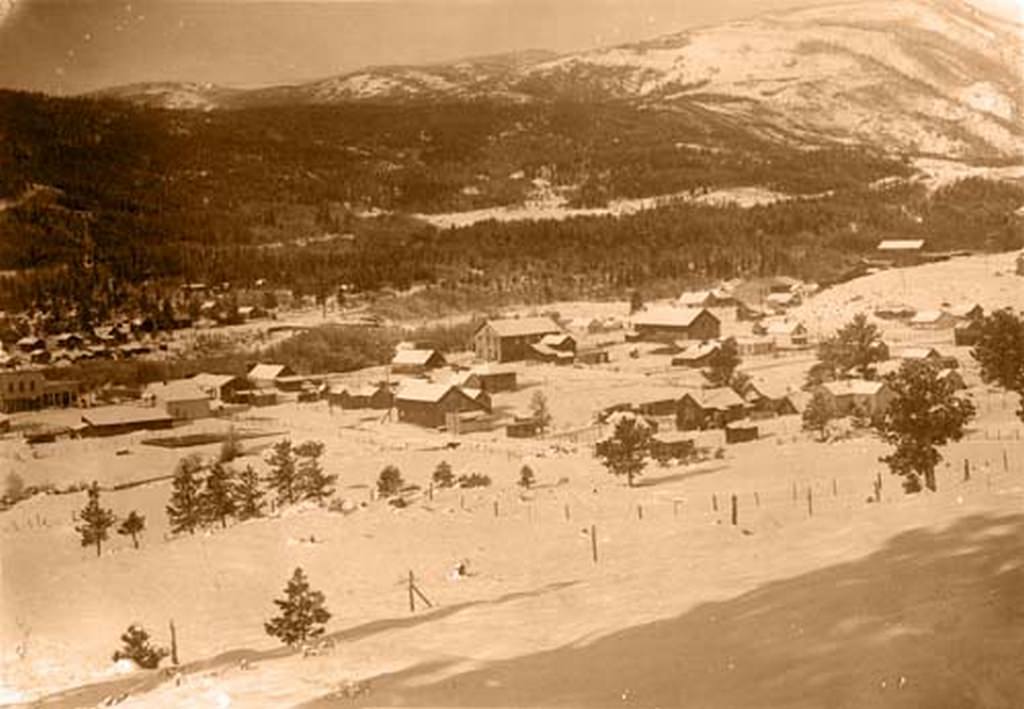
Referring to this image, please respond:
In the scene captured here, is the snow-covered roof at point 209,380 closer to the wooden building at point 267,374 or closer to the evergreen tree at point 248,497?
the wooden building at point 267,374

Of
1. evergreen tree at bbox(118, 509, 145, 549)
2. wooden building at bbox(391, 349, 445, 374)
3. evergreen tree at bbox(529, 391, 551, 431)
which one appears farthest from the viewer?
wooden building at bbox(391, 349, 445, 374)

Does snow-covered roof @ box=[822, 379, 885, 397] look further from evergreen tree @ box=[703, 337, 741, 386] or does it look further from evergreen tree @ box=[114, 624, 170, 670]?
evergreen tree @ box=[114, 624, 170, 670]

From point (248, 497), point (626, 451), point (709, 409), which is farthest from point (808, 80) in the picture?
point (248, 497)

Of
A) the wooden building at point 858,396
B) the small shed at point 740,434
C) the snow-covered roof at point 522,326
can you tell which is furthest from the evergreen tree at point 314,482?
the snow-covered roof at point 522,326

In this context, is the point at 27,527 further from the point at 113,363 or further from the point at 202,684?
the point at 202,684

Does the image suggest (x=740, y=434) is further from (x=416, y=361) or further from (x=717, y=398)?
(x=416, y=361)

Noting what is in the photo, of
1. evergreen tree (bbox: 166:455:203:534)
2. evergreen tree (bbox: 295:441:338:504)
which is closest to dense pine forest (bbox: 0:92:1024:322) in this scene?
evergreen tree (bbox: 166:455:203:534)
